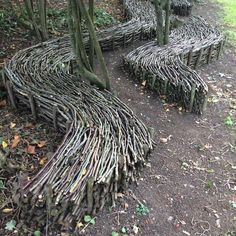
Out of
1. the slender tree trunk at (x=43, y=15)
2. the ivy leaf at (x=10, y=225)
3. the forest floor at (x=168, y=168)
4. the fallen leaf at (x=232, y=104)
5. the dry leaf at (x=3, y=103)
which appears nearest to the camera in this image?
the ivy leaf at (x=10, y=225)

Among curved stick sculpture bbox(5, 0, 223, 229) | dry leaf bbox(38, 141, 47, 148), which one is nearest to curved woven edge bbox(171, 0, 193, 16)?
curved stick sculpture bbox(5, 0, 223, 229)

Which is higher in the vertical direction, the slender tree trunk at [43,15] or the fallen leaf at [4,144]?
the slender tree trunk at [43,15]

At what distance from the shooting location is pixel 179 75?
19.9 feet

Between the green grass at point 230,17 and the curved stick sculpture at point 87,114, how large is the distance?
2.01 meters

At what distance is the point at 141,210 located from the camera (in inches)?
146

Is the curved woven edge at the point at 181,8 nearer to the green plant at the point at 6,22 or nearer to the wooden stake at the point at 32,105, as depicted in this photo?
the green plant at the point at 6,22

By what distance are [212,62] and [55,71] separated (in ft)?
12.6

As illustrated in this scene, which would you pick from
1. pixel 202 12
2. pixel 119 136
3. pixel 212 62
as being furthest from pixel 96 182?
pixel 202 12

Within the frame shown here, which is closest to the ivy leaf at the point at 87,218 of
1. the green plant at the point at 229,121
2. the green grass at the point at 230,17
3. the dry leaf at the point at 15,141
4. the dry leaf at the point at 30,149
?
the dry leaf at the point at 30,149

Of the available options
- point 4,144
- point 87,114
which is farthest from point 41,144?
point 87,114

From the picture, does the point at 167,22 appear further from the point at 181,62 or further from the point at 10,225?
the point at 10,225

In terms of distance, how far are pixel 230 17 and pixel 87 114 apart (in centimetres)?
891

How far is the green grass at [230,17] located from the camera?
973 centimetres

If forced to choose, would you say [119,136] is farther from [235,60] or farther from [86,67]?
[235,60]
